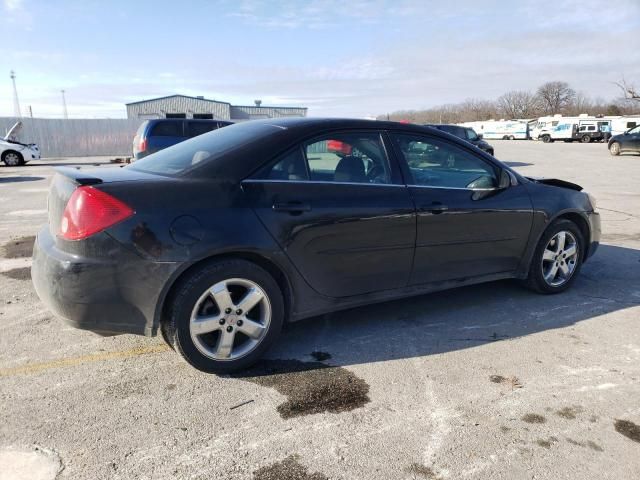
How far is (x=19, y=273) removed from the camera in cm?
531

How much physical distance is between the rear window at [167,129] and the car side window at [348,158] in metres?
9.90

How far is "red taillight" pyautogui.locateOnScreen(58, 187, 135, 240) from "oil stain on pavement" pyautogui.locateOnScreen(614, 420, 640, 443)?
2939 millimetres

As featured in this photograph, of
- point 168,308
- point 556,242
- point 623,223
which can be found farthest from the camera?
point 623,223

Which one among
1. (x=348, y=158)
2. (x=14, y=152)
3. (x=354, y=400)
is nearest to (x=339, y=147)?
(x=348, y=158)

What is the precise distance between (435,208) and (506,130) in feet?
205

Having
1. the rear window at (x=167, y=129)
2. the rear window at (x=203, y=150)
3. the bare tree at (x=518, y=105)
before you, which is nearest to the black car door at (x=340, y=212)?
the rear window at (x=203, y=150)

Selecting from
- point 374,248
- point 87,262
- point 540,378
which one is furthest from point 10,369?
point 540,378

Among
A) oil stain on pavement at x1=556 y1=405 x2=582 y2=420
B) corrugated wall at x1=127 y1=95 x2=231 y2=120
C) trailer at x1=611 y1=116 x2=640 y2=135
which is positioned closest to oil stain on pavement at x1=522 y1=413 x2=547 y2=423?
oil stain on pavement at x1=556 y1=405 x2=582 y2=420

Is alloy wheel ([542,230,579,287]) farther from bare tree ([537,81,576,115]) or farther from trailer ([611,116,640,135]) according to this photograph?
bare tree ([537,81,576,115])

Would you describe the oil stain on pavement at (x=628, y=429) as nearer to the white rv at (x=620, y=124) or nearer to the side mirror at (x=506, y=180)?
the side mirror at (x=506, y=180)

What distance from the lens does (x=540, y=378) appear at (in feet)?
10.7

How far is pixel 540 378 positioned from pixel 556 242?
1.91m

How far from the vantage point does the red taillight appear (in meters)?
2.83

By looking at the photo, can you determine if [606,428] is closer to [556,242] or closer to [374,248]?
[374,248]
